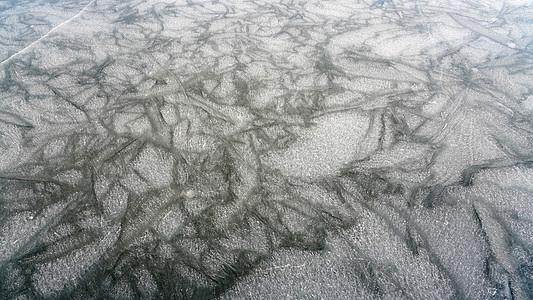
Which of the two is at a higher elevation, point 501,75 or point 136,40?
point 501,75

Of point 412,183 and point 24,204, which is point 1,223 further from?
point 412,183

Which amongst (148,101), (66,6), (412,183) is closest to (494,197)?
(412,183)

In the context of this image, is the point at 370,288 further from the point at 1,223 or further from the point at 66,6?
the point at 66,6

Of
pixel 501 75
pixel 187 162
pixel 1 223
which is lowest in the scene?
pixel 1 223

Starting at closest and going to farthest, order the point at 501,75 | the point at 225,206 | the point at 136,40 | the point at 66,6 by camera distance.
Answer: the point at 225,206, the point at 501,75, the point at 136,40, the point at 66,6

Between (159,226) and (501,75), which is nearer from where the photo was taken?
(159,226)

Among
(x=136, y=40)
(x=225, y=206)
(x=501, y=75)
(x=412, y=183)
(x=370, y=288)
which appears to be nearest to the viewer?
(x=370, y=288)
